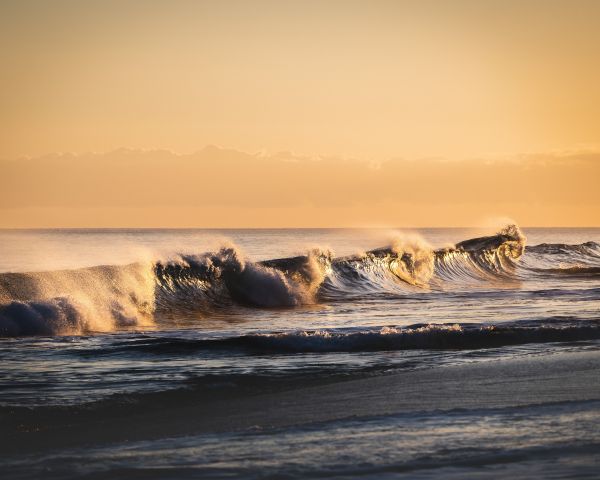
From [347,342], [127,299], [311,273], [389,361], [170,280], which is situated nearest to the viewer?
[389,361]

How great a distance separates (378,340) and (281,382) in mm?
4197

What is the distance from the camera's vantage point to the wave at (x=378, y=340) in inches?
567

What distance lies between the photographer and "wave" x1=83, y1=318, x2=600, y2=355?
14414 millimetres

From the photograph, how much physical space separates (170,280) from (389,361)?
44.8 ft

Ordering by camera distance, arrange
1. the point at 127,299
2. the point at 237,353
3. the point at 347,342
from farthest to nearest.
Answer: the point at 127,299, the point at 347,342, the point at 237,353

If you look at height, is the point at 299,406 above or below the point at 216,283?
below

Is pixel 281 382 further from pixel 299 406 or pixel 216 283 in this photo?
pixel 216 283

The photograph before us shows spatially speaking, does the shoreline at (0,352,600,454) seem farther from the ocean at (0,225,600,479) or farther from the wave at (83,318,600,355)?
the wave at (83,318,600,355)

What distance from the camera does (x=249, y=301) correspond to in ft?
84.3

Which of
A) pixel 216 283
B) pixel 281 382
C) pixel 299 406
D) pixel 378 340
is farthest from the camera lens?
pixel 216 283

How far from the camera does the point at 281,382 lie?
36.3 feet

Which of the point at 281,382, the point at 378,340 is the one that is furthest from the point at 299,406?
the point at 378,340

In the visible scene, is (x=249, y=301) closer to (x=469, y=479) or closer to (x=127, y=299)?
(x=127, y=299)

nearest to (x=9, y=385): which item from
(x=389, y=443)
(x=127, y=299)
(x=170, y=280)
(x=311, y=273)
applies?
(x=389, y=443)
